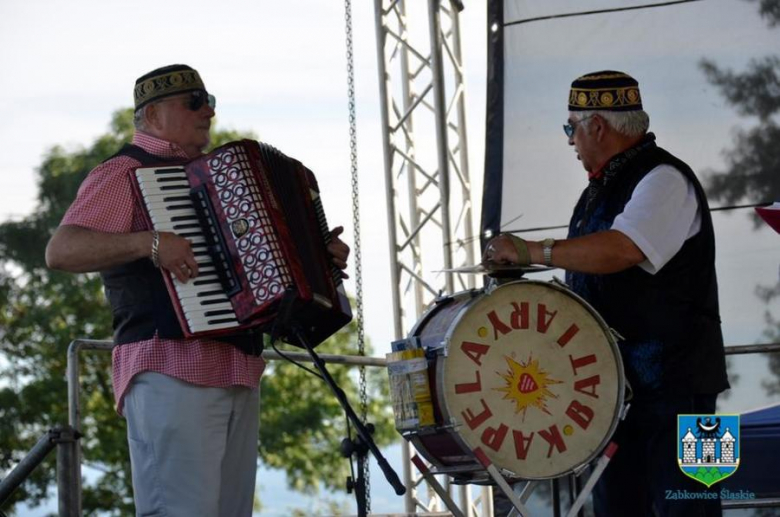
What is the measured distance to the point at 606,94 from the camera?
3945mm

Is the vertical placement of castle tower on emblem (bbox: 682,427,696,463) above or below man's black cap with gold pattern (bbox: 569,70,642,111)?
below

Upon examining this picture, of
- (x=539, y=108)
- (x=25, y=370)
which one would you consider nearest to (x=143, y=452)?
(x=539, y=108)

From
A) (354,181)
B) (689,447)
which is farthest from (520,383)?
(354,181)

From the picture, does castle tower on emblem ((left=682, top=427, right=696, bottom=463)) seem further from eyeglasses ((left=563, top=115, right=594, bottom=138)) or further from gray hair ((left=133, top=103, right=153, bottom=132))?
gray hair ((left=133, top=103, right=153, bottom=132))

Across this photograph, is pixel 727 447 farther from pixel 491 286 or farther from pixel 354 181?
pixel 354 181

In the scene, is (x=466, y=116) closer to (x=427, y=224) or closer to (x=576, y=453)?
(x=427, y=224)

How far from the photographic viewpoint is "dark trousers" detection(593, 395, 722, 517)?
371 centimetres

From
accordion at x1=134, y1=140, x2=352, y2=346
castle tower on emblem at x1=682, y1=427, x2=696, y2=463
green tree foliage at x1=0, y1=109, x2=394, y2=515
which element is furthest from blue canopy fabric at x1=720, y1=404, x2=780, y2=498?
green tree foliage at x1=0, y1=109, x2=394, y2=515

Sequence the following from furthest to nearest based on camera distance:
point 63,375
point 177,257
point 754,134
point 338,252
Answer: point 63,375
point 754,134
point 338,252
point 177,257

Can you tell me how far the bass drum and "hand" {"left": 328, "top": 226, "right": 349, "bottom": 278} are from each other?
360 mm

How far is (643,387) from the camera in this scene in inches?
148

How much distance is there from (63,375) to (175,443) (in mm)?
17617

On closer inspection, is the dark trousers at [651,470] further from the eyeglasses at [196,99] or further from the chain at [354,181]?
the chain at [354,181]

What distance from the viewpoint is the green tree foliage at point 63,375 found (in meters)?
19.8
